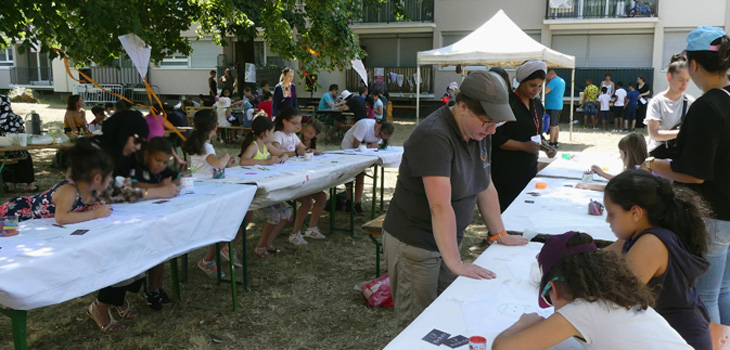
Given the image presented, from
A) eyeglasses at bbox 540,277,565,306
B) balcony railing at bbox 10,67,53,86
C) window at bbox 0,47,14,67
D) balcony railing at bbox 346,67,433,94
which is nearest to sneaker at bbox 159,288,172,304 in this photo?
Answer: eyeglasses at bbox 540,277,565,306

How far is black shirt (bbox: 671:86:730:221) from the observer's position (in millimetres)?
2451

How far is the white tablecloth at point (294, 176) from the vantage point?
473 centimetres

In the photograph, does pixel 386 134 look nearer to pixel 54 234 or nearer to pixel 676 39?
pixel 54 234

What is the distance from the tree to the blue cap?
605 centimetres

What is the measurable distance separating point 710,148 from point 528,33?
19442 millimetres

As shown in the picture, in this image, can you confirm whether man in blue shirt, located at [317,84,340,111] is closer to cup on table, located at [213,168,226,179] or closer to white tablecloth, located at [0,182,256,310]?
cup on table, located at [213,168,226,179]

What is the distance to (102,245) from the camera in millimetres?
2975

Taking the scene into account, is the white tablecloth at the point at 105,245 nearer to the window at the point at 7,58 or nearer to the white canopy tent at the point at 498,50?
the white canopy tent at the point at 498,50

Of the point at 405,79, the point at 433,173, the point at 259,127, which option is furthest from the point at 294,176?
the point at 405,79

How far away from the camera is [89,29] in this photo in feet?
21.5

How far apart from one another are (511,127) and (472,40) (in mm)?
8354

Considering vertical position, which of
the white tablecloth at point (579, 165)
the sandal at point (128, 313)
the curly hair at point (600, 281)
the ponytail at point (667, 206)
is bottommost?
the sandal at point (128, 313)

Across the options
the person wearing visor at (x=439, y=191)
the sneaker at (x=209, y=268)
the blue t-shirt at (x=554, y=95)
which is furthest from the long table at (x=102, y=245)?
the blue t-shirt at (x=554, y=95)

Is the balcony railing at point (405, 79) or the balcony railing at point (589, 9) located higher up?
the balcony railing at point (589, 9)
